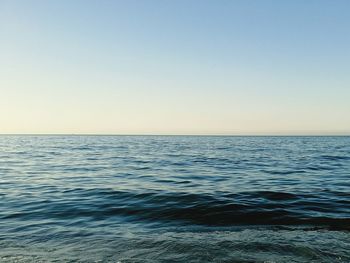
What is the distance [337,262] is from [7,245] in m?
6.65

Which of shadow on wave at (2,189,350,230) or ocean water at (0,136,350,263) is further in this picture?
shadow on wave at (2,189,350,230)

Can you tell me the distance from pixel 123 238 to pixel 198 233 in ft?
5.85

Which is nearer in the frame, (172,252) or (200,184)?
(172,252)

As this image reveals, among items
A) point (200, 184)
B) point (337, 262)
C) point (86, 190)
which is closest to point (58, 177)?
point (86, 190)

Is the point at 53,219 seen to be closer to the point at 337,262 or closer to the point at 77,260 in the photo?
the point at 77,260

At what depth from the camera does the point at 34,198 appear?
13992 mm

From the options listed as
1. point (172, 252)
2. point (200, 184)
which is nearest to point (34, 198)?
point (200, 184)

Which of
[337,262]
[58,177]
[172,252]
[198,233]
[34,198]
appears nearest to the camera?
[337,262]

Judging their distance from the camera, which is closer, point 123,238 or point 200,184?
point 123,238

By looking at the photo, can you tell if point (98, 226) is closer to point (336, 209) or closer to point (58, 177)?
point (336, 209)

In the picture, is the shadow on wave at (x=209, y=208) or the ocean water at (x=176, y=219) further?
the shadow on wave at (x=209, y=208)

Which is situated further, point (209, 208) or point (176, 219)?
point (209, 208)

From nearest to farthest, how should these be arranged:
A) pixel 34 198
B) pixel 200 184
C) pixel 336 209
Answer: pixel 336 209
pixel 34 198
pixel 200 184

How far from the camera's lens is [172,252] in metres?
6.87
